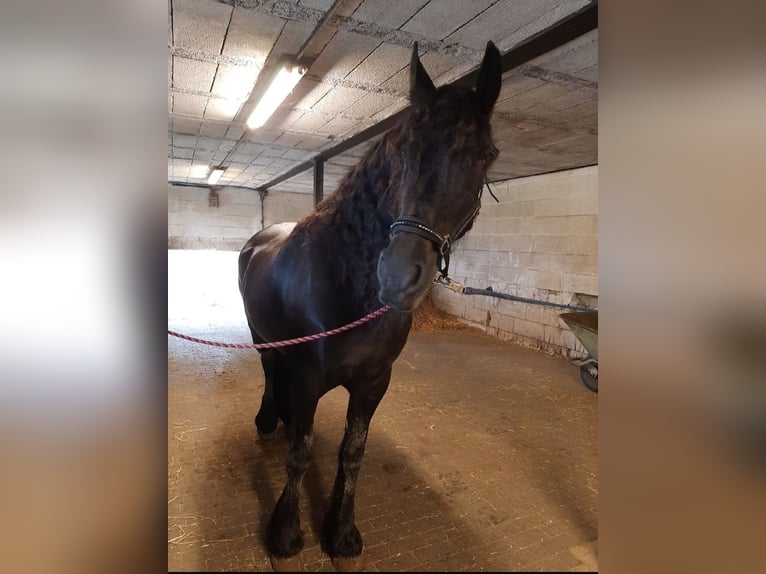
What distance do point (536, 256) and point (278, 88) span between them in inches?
148

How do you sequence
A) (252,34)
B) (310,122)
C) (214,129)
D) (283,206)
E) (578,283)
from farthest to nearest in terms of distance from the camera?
(283,206) → (578,283) → (214,129) → (310,122) → (252,34)

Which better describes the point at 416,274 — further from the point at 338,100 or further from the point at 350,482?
the point at 338,100

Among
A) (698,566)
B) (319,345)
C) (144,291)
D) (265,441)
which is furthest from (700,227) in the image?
(265,441)

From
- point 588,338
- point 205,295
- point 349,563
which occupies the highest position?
point 205,295

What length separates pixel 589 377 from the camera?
3.53 metres

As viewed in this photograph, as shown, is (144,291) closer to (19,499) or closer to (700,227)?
(19,499)

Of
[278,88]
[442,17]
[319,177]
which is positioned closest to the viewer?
[442,17]

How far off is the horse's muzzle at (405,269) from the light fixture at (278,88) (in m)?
1.74

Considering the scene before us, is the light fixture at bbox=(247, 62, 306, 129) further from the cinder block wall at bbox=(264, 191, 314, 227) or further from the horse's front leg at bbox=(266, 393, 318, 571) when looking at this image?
the cinder block wall at bbox=(264, 191, 314, 227)

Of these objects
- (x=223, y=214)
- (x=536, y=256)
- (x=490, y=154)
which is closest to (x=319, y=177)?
(x=536, y=256)

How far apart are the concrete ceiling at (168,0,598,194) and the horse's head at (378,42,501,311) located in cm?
83

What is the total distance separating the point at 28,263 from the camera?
0.33 m

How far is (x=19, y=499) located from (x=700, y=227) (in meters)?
0.69

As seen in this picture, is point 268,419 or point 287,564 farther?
point 268,419
